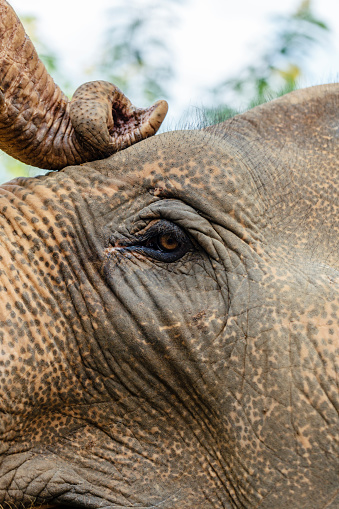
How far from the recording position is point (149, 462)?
2242mm

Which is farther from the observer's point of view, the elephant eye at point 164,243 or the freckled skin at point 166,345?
the elephant eye at point 164,243

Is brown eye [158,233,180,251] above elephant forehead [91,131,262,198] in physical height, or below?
below

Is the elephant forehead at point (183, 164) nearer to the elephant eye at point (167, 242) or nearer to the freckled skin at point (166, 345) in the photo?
the freckled skin at point (166, 345)

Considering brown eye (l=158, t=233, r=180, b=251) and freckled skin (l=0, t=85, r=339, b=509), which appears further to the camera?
brown eye (l=158, t=233, r=180, b=251)

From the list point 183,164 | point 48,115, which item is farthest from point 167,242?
point 48,115

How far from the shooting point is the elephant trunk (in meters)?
2.42

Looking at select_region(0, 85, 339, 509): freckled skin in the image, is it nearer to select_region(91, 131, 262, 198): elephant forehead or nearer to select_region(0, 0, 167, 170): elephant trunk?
select_region(91, 131, 262, 198): elephant forehead

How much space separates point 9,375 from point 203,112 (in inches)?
63.1

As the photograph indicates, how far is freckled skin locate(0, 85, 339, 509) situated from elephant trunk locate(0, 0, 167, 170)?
158 mm

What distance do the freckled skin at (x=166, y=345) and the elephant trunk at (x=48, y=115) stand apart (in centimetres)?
16

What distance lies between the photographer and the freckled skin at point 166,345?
82.5 inches

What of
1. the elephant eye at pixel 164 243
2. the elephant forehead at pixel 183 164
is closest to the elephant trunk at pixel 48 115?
the elephant forehead at pixel 183 164

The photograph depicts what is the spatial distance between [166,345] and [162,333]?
0.04m

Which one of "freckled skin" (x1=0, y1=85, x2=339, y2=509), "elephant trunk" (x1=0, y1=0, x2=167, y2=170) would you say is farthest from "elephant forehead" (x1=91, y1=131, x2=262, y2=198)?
"elephant trunk" (x1=0, y1=0, x2=167, y2=170)
